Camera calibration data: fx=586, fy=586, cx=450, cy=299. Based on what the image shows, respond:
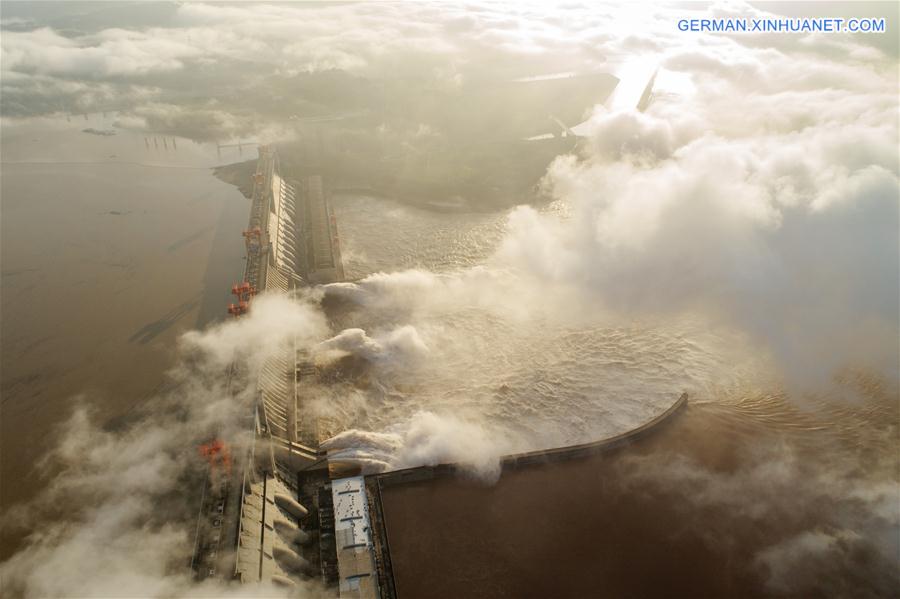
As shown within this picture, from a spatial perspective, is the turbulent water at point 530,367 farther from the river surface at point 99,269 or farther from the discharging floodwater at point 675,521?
the river surface at point 99,269

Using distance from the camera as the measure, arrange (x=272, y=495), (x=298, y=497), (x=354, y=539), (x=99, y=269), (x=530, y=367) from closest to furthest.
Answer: (x=354, y=539)
(x=272, y=495)
(x=298, y=497)
(x=530, y=367)
(x=99, y=269)

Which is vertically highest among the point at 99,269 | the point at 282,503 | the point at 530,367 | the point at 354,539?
the point at 99,269

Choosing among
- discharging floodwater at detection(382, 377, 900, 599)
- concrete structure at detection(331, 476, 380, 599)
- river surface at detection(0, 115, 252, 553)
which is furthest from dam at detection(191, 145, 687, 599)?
river surface at detection(0, 115, 252, 553)

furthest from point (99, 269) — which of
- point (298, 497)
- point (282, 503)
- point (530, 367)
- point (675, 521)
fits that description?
point (675, 521)

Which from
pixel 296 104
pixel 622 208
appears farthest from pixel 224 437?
pixel 296 104

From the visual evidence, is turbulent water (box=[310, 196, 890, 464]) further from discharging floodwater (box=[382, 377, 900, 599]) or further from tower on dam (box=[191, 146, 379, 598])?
tower on dam (box=[191, 146, 379, 598])

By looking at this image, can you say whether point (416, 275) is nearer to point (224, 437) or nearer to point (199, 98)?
point (224, 437)

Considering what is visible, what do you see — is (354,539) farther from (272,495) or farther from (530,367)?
(530,367)
